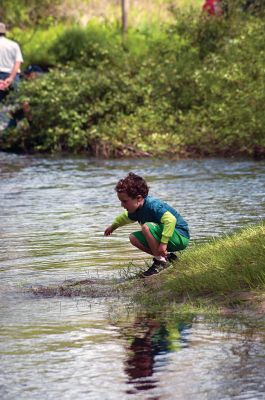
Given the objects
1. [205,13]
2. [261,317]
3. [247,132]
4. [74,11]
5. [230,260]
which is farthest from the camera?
[74,11]

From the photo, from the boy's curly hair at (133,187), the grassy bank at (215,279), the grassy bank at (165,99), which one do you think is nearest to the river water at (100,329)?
the grassy bank at (215,279)

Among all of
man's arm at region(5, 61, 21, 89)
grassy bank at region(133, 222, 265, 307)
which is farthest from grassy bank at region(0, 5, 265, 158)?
grassy bank at region(133, 222, 265, 307)

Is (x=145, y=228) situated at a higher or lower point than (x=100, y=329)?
higher

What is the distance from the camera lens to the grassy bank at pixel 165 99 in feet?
71.2

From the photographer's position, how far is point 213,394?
6160mm

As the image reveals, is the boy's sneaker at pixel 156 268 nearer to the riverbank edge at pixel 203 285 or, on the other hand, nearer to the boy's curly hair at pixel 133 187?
the riverbank edge at pixel 203 285

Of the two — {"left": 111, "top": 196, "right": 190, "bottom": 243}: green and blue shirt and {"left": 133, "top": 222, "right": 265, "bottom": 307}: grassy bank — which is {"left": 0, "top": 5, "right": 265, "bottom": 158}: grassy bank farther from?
{"left": 133, "top": 222, "right": 265, "bottom": 307}: grassy bank

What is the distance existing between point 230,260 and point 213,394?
8.99ft

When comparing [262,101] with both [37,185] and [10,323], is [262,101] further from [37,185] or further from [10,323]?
[10,323]

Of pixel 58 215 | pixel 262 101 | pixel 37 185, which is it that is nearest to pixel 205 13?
pixel 262 101

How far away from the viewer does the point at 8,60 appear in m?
21.7

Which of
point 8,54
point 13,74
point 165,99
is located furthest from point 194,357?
point 165,99

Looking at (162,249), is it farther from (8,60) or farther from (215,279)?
(8,60)

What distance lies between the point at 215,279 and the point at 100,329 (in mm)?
1086
